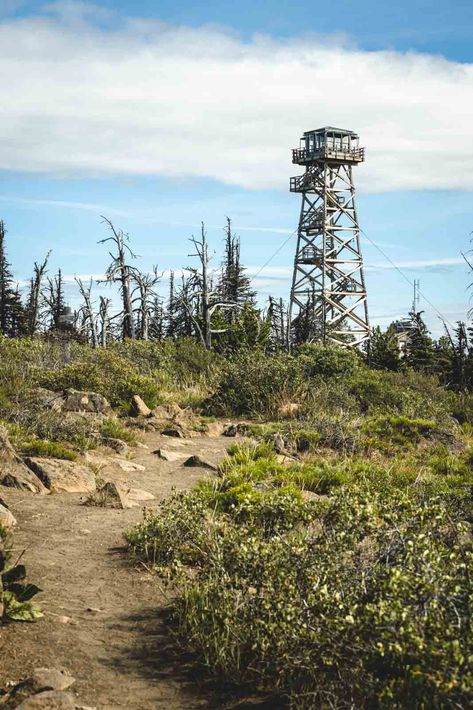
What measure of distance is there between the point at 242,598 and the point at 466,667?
2097mm

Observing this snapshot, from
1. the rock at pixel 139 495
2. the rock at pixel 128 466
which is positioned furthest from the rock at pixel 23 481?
the rock at pixel 128 466

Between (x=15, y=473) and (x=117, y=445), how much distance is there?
3.76 meters

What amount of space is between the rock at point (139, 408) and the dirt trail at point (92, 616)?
7.83 m

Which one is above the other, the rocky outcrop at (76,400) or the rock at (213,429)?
the rocky outcrop at (76,400)

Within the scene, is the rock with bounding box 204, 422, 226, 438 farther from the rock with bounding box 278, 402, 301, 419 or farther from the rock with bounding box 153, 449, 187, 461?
the rock with bounding box 153, 449, 187, 461

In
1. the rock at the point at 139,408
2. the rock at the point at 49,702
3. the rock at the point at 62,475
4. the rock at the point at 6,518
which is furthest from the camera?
the rock at the point at 139,408

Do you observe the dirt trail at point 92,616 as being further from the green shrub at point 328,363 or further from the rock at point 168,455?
the green shrub at point 328,363

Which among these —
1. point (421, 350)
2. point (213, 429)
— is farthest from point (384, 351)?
Answer: point (213, 429)

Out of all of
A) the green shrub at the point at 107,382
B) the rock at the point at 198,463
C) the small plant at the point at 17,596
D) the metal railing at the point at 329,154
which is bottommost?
the small plant at the point at 17,596

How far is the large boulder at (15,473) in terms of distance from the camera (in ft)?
32.8

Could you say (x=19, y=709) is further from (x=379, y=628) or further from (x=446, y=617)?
(x=446, y=617)

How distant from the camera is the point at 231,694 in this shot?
17.5 ft

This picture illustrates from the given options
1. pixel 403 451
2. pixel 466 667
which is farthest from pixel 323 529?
pixel 403 451

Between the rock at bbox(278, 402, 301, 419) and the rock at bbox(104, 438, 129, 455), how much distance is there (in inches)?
212
